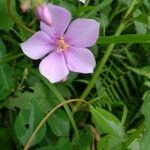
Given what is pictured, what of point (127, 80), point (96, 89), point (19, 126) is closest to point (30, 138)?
point (19, 126)

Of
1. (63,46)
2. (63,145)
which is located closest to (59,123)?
(63,145)

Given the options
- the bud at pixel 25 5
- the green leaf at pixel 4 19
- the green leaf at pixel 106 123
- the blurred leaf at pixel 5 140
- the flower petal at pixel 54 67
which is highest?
the bud at pixel 25 5

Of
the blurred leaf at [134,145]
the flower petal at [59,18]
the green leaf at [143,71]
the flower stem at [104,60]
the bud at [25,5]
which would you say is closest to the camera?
the bud at [25,5]

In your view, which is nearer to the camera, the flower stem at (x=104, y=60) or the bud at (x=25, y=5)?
the bud at (x=25, y=5)

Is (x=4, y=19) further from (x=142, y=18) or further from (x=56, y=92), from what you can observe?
(x=142, y=18)

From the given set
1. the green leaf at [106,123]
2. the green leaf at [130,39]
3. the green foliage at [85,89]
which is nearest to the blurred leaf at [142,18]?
the green foliage at [85,89]

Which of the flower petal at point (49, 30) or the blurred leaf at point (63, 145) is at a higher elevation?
the flower petal at point (49, 30)

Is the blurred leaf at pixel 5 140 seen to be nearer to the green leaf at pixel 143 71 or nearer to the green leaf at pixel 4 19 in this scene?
the green leaf at pixel 4 19
